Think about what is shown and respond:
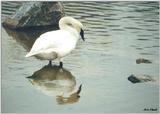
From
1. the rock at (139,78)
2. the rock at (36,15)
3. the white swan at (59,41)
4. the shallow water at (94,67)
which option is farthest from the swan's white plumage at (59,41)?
the rock at (139,78)

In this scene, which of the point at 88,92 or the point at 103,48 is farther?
the point at 103,48

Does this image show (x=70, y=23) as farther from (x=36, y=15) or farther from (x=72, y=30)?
(x=36, y=15)

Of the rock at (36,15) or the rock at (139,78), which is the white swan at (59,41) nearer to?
the rock at (36,15)

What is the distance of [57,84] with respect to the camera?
3.36 meters

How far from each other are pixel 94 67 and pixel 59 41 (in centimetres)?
29

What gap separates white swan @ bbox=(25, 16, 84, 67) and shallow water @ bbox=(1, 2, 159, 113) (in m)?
0.10

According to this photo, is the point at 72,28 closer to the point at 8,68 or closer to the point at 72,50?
the point at 72,50

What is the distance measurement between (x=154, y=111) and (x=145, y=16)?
627 millimetres

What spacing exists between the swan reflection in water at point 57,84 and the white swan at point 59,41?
0.23ft

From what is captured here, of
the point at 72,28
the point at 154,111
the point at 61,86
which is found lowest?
the point at 154,111

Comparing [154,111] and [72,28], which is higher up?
[72,28]

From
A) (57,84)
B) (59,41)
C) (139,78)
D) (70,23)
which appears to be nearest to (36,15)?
(70,23)

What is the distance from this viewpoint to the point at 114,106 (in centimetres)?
332

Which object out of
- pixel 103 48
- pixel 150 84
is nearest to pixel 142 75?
pixel 150 84
